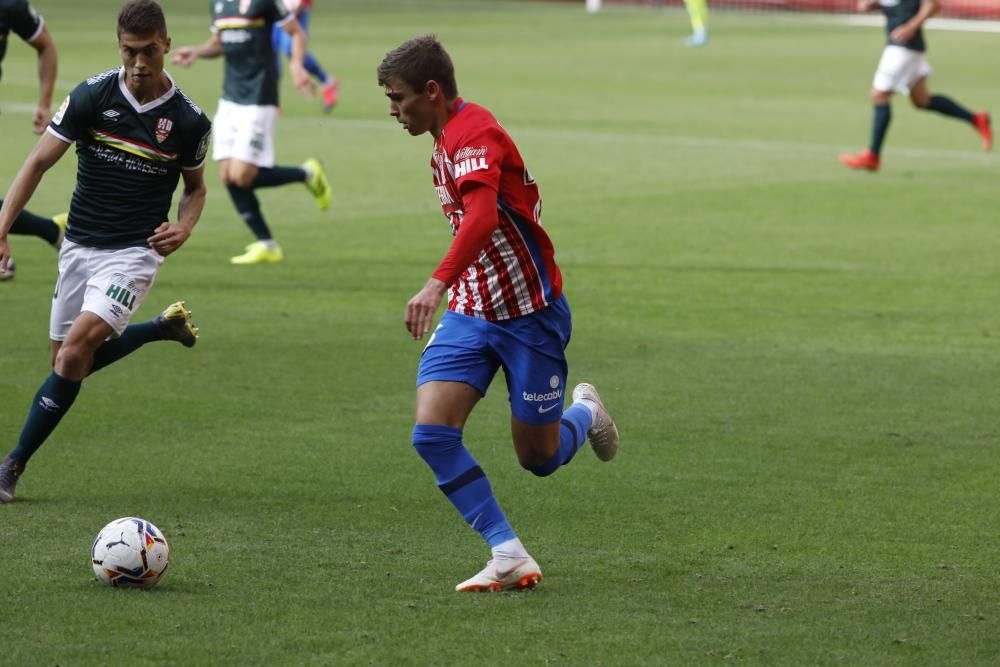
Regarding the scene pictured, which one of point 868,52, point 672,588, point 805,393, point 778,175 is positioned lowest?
point 868,52

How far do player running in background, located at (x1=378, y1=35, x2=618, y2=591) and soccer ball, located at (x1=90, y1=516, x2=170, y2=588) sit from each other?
100 centimetres

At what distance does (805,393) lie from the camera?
31.9 ft

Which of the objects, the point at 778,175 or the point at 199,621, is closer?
the point at 199,621

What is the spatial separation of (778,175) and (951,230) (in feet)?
11.7

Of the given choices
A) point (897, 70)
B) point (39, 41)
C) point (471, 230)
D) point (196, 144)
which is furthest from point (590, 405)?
point (897, 70)

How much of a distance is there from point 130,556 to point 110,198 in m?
2.03

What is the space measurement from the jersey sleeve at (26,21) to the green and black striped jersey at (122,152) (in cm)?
363

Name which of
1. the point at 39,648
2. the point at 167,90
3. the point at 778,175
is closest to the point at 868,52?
the point at 778,175

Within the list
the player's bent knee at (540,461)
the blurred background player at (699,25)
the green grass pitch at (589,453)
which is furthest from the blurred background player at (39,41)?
the blurred background player at (699,25)

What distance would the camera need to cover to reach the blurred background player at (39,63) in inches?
422

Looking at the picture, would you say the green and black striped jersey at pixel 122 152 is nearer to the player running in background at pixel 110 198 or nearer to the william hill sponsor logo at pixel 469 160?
the player running in background at pixel 110 198

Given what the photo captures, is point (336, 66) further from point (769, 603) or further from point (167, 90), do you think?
point (769, 603)

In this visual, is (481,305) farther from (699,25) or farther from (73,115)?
(699,25)

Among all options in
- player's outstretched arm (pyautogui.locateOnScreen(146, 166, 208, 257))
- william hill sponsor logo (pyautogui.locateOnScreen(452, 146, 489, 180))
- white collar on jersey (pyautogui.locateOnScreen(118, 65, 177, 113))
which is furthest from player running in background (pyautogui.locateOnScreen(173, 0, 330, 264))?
william hill sponsor logo (pyautogui.locateOnScreen(452, 146, 489, 180))
